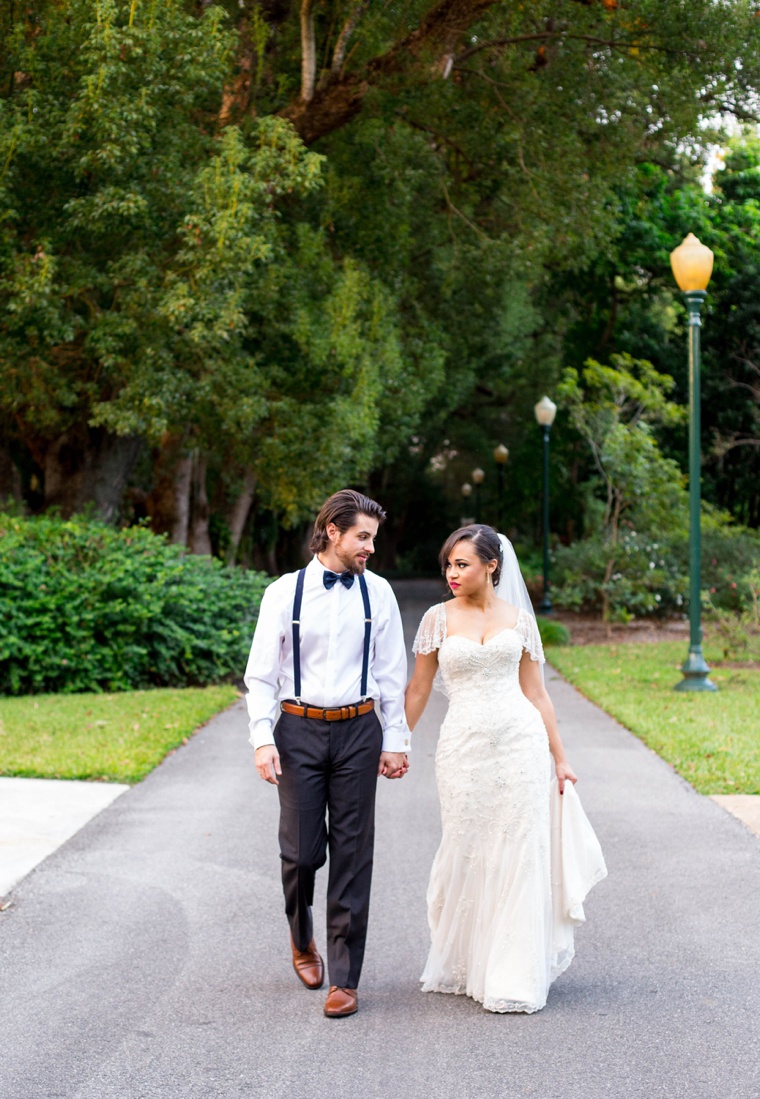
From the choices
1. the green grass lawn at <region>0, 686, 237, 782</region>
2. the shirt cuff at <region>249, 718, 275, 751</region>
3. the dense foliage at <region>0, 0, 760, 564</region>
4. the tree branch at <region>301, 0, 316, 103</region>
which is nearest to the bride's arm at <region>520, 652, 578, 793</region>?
the shirt cuff at <region>249, 718, 275, 751</region>

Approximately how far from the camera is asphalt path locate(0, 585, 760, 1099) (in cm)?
415

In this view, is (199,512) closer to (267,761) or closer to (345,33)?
(345,33)

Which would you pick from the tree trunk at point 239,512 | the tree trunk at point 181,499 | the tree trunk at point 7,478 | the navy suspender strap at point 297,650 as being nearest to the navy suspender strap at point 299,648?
the navy suspender strap at point 297,650

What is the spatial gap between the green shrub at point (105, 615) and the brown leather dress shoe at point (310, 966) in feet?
29.7

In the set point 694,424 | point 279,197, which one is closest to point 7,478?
point 279,197

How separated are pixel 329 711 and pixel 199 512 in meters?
21.7

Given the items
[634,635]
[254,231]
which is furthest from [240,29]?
[634,635]

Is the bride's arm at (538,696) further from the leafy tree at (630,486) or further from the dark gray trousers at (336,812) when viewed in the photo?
the leafy tree at (630,486)

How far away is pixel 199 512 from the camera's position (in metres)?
26.2

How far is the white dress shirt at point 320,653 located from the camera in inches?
192

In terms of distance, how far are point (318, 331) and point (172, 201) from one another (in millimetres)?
4480

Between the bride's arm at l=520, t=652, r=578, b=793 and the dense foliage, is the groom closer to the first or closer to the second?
the bride's arm at l=520, t=652, r=578, b=793

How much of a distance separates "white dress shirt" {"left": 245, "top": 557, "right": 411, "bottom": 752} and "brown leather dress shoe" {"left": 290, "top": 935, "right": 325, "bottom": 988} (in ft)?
3.05

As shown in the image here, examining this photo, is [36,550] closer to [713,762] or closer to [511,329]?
[713,762]
